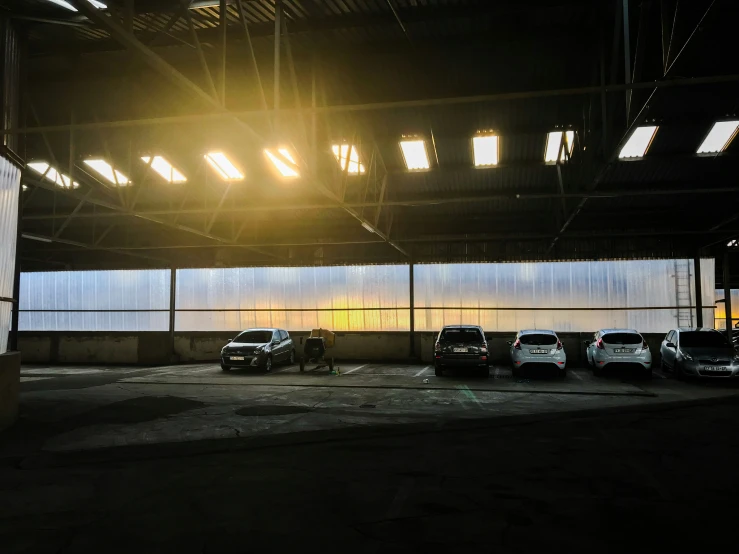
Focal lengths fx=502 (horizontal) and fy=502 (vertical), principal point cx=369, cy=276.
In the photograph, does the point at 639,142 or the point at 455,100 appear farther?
the point at 639,142

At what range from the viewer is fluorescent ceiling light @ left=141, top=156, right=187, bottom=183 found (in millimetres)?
14211

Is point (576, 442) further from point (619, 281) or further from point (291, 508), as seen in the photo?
point (619, 281)

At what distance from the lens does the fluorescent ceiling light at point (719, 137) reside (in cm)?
1099

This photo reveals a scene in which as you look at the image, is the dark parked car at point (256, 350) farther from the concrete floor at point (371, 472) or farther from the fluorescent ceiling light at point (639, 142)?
the fluorescent ceiling light at point (639, 142)

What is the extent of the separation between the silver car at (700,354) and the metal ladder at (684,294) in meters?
4.15

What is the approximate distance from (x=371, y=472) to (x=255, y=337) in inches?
510

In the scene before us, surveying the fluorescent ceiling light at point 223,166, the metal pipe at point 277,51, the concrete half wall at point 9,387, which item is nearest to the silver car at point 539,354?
the fluorescent ceiling light at point 223,166

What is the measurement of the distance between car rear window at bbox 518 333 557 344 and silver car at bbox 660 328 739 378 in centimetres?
341

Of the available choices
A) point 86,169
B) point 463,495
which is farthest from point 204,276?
point 463,495

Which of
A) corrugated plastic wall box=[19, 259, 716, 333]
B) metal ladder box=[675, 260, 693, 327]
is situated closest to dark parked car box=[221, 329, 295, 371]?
corrugated plastic wall box=[19, 259, 716, 333]

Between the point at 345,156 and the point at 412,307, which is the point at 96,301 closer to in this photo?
the point at 412,307

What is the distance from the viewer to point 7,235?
841 centimetres

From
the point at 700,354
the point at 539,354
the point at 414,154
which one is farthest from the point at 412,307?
the point at 700,354

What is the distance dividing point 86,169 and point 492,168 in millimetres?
11189
